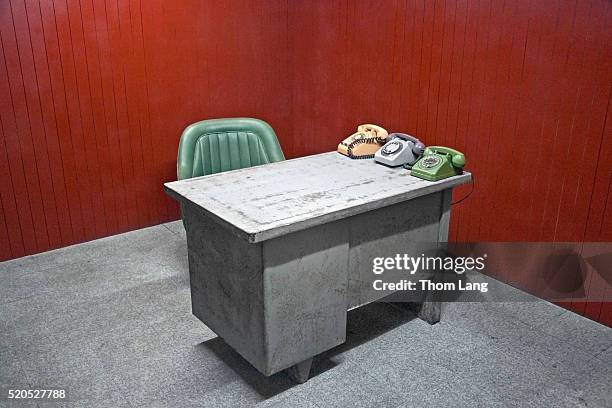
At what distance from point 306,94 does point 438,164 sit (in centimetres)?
194

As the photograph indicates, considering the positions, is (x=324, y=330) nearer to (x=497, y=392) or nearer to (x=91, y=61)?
(x=497, y=392)

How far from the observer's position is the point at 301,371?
2291 mm

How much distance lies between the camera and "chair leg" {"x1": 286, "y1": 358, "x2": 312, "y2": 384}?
89.7 inches

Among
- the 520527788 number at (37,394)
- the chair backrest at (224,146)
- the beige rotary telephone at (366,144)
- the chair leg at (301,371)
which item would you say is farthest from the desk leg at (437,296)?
the 520527788 number at (37,394)

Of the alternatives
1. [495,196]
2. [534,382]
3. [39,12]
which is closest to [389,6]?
[495,196]

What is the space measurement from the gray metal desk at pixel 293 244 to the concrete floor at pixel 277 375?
0.70ft

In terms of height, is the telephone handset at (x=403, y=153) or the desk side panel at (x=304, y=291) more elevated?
the telephone handset at (x=403, y=153)

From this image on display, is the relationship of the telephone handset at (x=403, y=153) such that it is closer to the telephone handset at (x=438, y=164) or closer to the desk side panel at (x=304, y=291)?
the telephone handset at (x=438, y=164)

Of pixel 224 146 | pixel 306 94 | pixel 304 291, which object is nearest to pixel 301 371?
pixel 304 291

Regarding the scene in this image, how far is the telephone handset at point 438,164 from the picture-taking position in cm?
246

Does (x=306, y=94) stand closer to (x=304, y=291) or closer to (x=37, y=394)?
(x=304, y=291)

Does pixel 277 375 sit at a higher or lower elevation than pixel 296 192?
lower

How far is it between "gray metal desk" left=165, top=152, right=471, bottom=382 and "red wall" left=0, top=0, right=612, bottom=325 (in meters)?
0.65

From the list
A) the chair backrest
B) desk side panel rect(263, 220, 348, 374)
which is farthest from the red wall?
desk side panel rect(263, 220, 348, 374)
